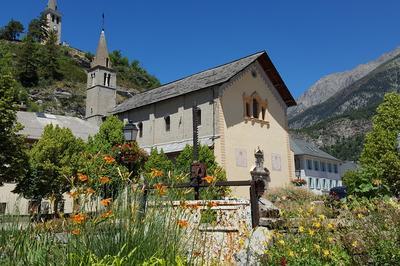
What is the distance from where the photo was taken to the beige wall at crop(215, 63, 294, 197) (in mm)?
29000

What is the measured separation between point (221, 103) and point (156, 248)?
25708 millimetres

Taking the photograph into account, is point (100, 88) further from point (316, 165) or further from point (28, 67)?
point (28, 67)

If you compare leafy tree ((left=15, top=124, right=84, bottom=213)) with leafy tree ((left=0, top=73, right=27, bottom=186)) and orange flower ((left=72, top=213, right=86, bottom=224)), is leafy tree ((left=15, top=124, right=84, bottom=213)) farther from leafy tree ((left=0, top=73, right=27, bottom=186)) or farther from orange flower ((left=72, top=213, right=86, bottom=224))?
orange flower ((left=72, top=213, right=86, bottom=224))

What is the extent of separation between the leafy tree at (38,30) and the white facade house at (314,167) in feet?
248

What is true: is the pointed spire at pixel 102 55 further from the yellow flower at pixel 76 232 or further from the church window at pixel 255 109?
the yellow flower at pixel 76 232

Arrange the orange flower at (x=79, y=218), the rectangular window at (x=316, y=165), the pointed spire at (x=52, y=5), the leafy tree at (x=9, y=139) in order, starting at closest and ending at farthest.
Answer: the orange flower at (x=79, y=218) < the leafy tree at (x=9, y=139) < the rectangular window at (x=316, y=165) < the pointed spire at (x=52, y=5)

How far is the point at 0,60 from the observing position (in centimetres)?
7506

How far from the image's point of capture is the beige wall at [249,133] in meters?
29.0

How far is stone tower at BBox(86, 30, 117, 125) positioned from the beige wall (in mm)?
18845

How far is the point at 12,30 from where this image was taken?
9912 centimetres

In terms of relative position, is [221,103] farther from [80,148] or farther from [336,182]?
[336,182]

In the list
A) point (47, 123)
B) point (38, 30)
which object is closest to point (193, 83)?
point (47, 123)

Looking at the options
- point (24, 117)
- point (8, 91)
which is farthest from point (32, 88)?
point (8, 91)

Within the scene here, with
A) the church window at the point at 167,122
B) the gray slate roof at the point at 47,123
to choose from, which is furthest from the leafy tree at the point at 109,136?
Answer: the gray slate roof at the point at 47,123
